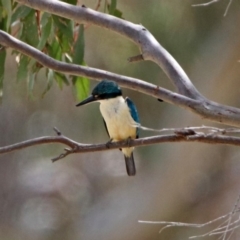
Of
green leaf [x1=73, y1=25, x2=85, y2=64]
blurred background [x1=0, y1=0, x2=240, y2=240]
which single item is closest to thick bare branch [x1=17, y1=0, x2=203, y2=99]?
green leaf [x1=73, y1=25, x2=85, y2=64]

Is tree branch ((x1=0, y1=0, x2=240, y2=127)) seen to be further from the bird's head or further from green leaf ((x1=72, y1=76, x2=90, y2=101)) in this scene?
green leaf ((x1=72, y1=76, x2=90, y2=101))

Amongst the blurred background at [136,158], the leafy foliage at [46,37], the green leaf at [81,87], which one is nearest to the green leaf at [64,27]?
the leafy foliage at [46,37]

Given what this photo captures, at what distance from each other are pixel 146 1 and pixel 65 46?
7.54 feet

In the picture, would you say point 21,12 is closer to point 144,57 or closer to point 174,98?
point 144,57

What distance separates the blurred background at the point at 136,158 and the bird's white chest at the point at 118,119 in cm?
150

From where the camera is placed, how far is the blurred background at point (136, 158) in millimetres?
4293

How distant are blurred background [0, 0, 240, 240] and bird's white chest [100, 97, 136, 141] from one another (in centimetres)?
150

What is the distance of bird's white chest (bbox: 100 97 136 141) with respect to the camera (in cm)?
247

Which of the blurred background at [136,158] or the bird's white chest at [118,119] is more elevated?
the bird's white chest at [118,119]

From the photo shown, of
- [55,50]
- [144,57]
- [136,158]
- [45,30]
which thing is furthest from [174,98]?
[136,158]

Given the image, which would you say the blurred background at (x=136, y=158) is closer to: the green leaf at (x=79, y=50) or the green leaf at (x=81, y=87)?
the green leaf at (x=81, y=87)

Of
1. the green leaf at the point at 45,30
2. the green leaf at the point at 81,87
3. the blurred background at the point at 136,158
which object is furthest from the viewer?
the blurred background at the point at 136,158

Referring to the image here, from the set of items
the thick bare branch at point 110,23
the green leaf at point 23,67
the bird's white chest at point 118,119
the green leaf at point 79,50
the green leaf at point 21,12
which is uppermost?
the thick bare branch at point 110,23

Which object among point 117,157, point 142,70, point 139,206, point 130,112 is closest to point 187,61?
point 142,70
